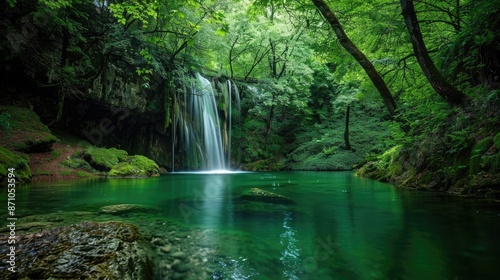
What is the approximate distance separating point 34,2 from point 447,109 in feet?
44.7

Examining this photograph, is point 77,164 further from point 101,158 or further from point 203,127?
point 203,127

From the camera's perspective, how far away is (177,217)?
4.33 metres

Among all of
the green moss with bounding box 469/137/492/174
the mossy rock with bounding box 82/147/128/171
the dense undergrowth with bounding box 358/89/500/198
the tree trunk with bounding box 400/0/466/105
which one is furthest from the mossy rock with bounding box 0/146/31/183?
the green moss with bounding box 469/137/492/174

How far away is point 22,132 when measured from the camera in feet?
33.8

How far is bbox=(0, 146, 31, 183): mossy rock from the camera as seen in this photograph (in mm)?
7592

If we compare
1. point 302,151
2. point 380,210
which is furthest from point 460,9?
point 302,151

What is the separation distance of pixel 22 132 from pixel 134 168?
4264 millimetres

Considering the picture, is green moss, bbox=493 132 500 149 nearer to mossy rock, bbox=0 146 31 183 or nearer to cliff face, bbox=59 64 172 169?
mossy rock, bbox=0 146 31 183

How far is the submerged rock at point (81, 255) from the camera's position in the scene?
6.34ft

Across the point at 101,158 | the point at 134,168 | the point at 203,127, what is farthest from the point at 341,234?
the point at 203,127

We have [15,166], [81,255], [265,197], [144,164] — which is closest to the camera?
[81,255]

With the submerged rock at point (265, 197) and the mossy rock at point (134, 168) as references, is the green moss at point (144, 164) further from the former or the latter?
the submerged rock at point (265, 197)

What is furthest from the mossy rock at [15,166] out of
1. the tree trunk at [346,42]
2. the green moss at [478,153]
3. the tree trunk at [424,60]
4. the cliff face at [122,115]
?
the green moss at [478,153]

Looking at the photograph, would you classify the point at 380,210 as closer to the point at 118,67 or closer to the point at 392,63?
the point at 392,63
